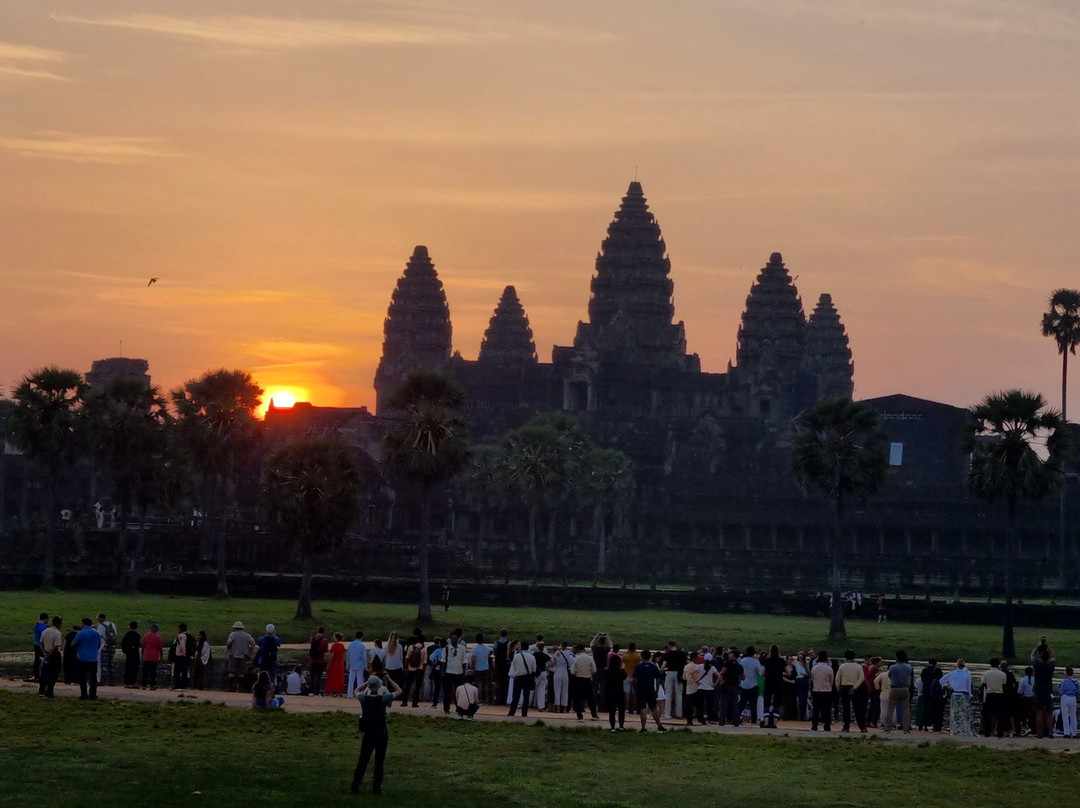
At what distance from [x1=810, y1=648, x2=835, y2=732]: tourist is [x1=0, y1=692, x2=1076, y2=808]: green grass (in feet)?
7.20

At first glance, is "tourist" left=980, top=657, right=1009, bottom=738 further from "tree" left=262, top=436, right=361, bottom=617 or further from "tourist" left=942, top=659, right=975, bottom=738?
"tree" left=262, top=436, right=361, bottom=617

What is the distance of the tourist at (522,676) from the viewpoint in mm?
41906

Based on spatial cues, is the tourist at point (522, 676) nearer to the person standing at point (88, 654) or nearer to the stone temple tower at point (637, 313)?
the person standing at point (88, 654)

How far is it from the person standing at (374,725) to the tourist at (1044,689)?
15.3 m

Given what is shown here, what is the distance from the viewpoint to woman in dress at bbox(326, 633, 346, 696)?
4562 centimetres

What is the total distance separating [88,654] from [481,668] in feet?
27.9

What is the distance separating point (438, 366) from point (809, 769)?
163 m

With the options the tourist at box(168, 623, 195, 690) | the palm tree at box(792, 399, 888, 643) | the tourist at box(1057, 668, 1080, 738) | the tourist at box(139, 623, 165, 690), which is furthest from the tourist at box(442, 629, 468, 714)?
the palm tree at box(792, 399, 888, 643)

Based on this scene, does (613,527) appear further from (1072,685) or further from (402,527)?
(1072,685)

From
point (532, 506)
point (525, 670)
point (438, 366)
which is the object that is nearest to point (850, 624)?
point (532, 506)

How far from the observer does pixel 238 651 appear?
4528 cm

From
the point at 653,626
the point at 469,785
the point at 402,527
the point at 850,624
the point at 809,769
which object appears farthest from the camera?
the point at 402,527

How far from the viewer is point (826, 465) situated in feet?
262

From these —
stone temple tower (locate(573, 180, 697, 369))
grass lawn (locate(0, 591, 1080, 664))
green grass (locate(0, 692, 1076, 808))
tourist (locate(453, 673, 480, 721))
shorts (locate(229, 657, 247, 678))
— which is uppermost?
stone temple tower (locate(573, 180, 697, 369))
